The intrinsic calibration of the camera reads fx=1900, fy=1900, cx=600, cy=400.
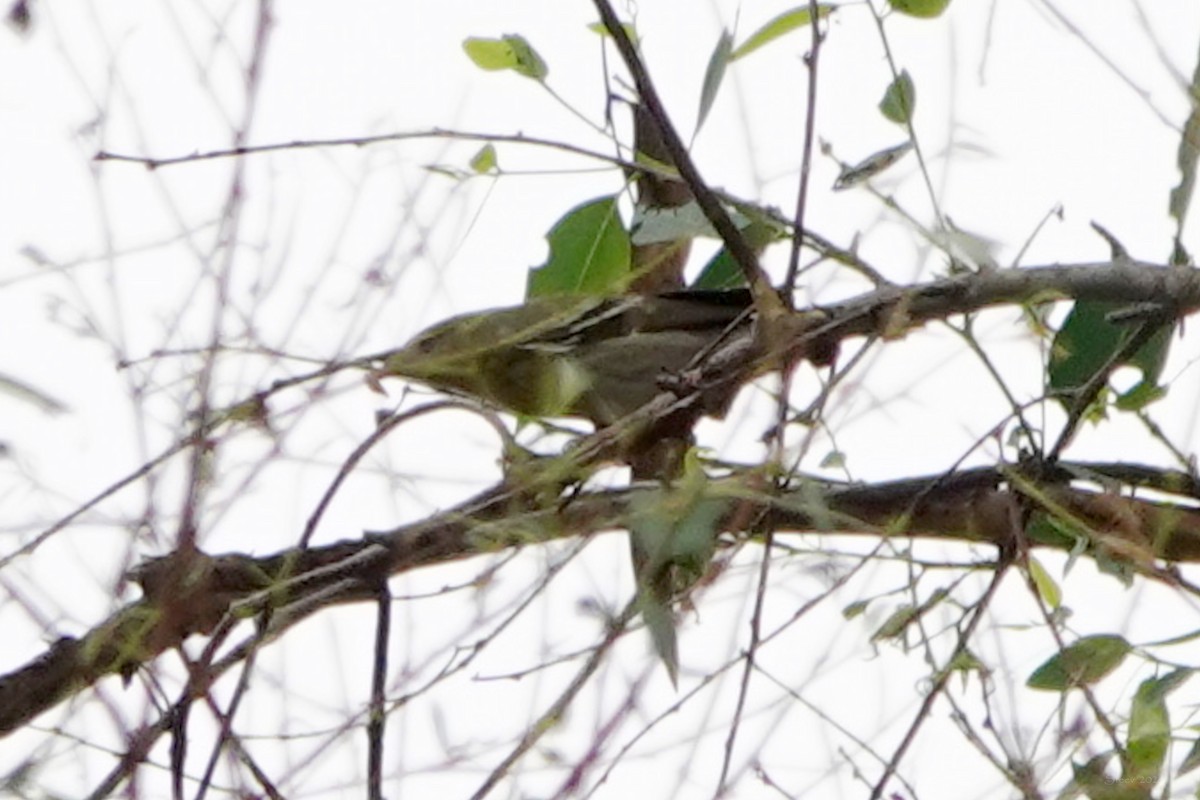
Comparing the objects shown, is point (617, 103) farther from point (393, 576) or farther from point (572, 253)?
point (393, 576)

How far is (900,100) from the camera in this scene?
103cm

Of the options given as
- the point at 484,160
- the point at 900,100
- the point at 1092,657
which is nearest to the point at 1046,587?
the point at 1092,657

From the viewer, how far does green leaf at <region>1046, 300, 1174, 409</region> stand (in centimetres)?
111

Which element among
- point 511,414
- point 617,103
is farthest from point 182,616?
point 617,103

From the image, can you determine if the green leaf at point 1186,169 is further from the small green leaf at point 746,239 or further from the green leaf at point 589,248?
the green leaf at point 589,248

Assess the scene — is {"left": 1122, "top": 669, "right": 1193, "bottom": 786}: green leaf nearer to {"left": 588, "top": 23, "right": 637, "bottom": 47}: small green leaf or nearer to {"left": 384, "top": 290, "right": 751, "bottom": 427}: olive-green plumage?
{"left": 384, "top": 290, "right": 751, "bottom": 427}: olive-green plumage

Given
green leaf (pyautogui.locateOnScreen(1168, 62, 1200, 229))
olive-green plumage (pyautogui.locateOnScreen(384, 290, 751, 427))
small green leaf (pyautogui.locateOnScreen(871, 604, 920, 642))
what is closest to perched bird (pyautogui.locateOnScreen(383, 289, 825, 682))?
olive-green plumage (pyautogui.locateOnScreen(384, 290, 751, 427))

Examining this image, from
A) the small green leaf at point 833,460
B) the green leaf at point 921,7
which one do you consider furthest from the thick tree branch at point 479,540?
the green leaf at point 921,7

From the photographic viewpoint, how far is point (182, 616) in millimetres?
1117

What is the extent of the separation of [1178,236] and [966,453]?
0.17 meters

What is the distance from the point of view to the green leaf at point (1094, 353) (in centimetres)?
111

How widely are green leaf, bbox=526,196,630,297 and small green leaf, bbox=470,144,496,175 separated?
90 mm

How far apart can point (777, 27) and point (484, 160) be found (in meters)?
0.19

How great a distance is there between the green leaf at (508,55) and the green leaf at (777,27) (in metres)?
0.11
